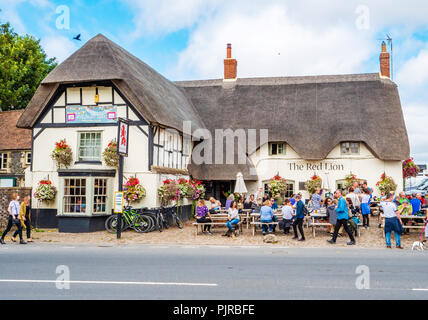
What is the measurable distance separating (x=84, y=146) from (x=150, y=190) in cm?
381

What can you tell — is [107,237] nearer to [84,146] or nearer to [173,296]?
[84,146]

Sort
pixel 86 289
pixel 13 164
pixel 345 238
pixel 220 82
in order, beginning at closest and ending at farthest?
1. pixel 86 289
2. pixel 345 238
3. pixel 13 164
4. pixel 220 82

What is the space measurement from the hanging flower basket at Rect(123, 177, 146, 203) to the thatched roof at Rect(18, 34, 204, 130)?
278 cm

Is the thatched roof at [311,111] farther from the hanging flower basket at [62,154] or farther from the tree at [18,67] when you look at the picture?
the tree at [18,67]

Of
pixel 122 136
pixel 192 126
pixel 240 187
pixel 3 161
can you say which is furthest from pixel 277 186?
pixel 3 161

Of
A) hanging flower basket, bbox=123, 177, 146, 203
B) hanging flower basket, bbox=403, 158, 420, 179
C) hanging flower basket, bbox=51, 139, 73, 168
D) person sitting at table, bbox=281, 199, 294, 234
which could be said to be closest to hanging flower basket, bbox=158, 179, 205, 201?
hanging flower basket, bbox=123, 177, 146, 203

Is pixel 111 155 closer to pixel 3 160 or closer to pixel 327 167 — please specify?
pixel 327 167

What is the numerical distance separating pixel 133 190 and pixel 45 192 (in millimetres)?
3968

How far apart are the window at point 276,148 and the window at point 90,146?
10.2 metres

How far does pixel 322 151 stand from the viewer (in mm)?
22359

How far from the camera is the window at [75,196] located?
679 inches

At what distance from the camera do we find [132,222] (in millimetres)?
16891

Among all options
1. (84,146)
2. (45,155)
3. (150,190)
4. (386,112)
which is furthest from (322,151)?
(45,155)

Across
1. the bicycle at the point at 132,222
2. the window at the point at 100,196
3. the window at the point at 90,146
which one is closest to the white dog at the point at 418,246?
the bicycle at the point at 132,222
